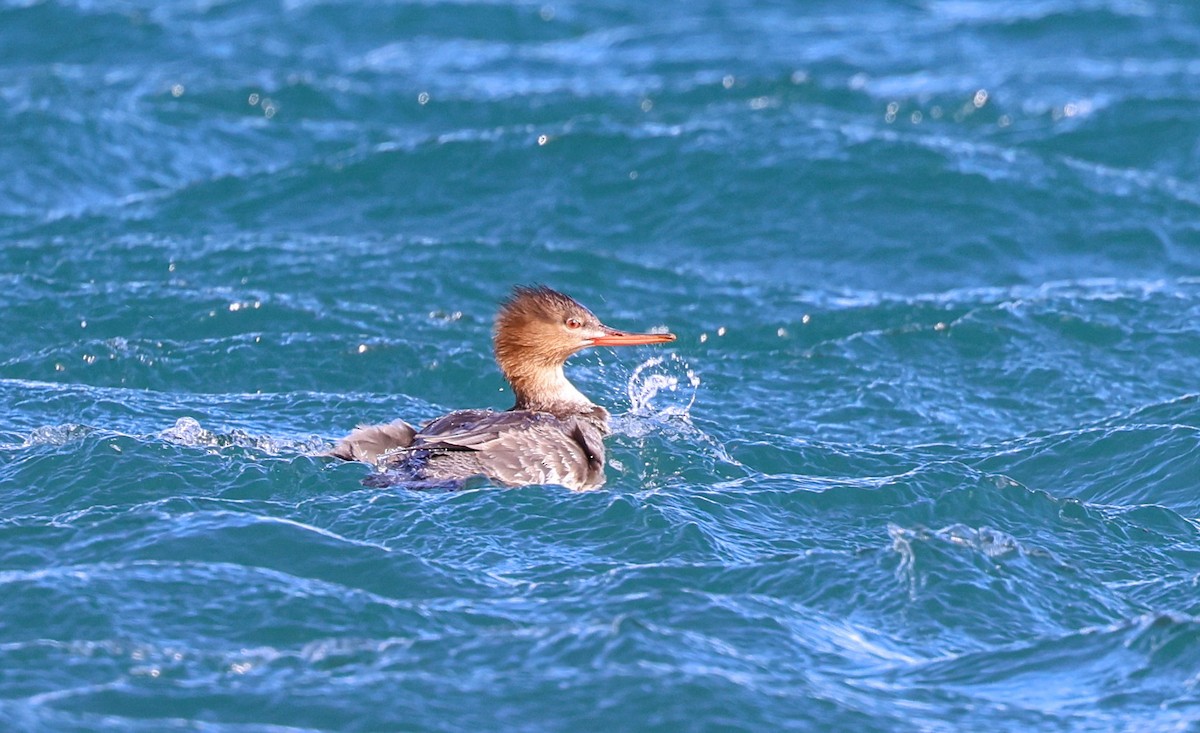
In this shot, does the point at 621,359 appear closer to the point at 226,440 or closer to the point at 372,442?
the point at 372,442

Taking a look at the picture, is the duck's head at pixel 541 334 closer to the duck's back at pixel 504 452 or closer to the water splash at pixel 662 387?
the water splash at pixel 662 387

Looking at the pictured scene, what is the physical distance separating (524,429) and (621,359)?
8.68 feet

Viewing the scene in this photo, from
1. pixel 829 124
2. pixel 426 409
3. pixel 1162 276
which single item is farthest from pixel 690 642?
pixel 829 124

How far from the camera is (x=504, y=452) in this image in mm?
8656

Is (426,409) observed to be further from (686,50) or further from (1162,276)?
(686,50)

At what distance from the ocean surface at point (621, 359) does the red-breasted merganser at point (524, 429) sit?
218 mm

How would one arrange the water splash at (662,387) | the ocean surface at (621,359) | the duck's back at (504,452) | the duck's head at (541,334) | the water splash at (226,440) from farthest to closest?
the water splash at (662,387) < the duck's head at (541,334) < the water splash at (226,440) < the duck's back at (504,452) < the ocean surface at (621,359)

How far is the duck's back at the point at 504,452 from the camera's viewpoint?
27.7 feet

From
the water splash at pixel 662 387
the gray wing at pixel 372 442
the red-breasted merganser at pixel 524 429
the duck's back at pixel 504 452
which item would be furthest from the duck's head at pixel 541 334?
the gray wing at pixel 372 442

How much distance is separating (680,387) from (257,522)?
3.64m

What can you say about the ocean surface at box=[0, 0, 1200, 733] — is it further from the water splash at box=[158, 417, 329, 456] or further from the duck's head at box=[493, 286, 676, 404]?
the duck's head at box=[493, 286, 676, 404]

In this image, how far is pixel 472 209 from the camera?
1395 centimetres

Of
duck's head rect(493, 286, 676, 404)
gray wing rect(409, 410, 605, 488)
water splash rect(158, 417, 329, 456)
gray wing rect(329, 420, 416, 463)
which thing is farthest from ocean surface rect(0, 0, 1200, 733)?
duck's head rect(493, 286, 676, 404)

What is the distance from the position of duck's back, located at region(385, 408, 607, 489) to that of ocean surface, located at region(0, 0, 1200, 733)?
0.80 ft
